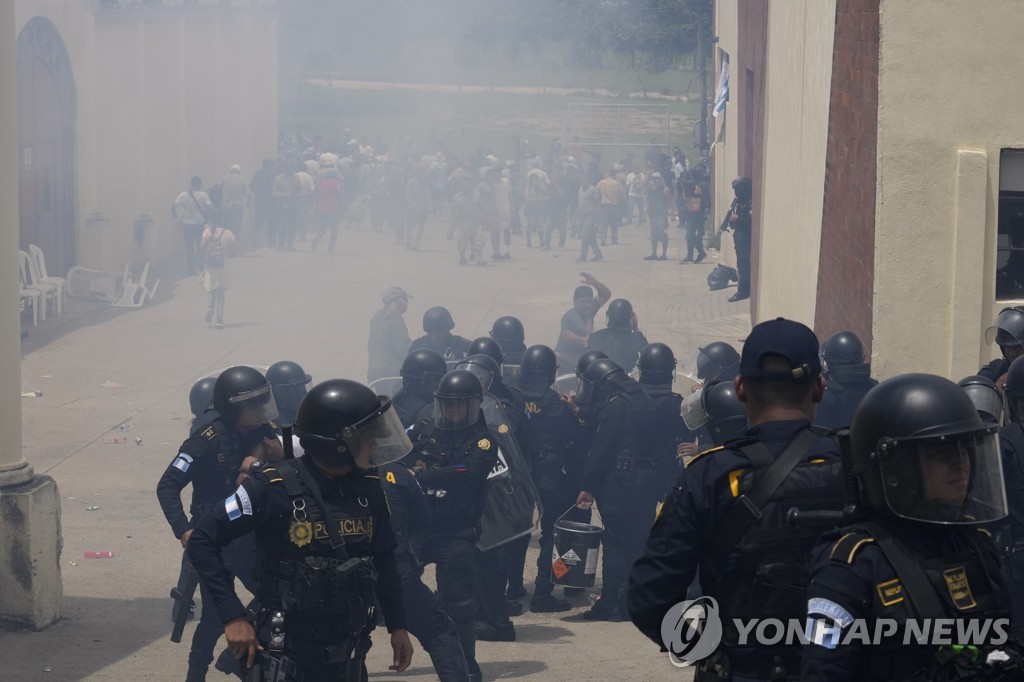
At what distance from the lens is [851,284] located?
9.55 m

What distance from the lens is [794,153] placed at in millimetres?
12797

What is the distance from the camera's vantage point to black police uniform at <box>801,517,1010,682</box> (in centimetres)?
279

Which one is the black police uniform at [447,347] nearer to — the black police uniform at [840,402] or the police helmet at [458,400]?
the police helmet at [458,400]

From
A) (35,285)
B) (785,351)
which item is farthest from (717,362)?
(35,285)

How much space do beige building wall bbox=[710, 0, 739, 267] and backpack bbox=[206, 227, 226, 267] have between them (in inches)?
351

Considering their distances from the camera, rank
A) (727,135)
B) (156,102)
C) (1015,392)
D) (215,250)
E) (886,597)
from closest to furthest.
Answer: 1. (886,597)
2. (1015,392)
3. (215,250)
4. (156,102)
5. (727,135)

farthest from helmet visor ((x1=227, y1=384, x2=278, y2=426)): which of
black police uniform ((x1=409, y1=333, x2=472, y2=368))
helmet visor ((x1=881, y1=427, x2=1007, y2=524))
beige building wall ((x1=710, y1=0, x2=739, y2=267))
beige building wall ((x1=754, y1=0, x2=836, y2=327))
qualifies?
beige building wall ((x1=710, y1=0, x2=739, y2=267))

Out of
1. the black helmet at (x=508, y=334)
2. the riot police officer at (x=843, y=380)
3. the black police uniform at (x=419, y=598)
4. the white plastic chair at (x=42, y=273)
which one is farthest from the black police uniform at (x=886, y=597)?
the white plastic chair at (x=42, y=273)

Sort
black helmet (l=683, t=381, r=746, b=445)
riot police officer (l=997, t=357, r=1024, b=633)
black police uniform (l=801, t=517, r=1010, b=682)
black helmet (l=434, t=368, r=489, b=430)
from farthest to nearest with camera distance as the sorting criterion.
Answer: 1. black helmet (l=434, t=368, r=489, b=430)
2. black helmet (l=683, t=381, r=746, b=445)
3. riot police officer (l=997, t=357, r=1024, b=633)
4. black police uniform (l=801, t=517, r=1010, b=682)

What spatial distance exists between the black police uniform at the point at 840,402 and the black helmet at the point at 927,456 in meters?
5.08

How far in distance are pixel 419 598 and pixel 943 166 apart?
4.53 metres

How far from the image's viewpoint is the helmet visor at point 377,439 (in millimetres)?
4566

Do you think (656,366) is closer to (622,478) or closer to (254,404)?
(622,478)

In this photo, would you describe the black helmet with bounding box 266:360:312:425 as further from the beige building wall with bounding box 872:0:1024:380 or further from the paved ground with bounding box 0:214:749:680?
the beige building wall with bounding box 872:0:1024:380
